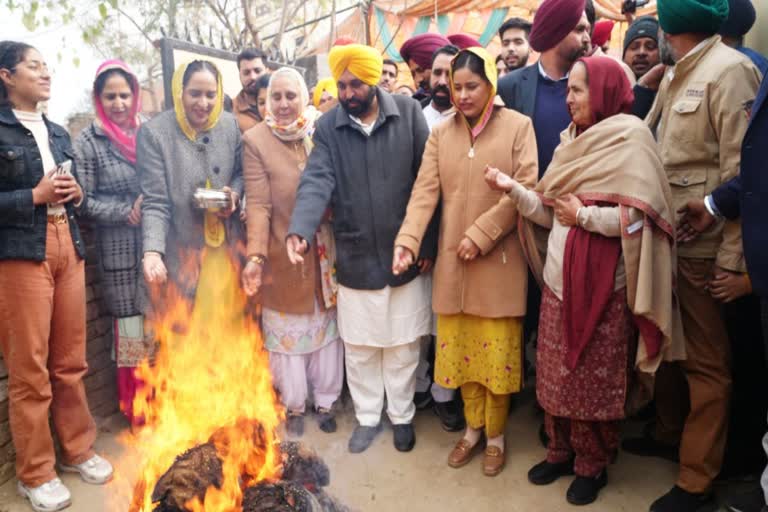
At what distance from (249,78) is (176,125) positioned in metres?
1.59

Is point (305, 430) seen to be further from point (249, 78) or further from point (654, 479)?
point (249, 78)

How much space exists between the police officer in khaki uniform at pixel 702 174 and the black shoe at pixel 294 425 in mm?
2347

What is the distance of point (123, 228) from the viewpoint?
3.65 meters

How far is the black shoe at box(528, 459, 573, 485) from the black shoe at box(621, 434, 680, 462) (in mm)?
527

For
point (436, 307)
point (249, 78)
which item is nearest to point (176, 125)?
point (249, 78)

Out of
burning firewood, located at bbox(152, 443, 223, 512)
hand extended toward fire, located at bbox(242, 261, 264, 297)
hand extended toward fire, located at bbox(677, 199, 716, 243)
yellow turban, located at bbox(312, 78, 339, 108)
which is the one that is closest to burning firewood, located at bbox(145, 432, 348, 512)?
burning firewood, located at bbox(152, 443, 223, 512)

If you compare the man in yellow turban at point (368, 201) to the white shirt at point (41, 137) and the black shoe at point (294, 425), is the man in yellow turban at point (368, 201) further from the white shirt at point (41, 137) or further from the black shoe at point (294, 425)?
the white shirt at point (41, 137)

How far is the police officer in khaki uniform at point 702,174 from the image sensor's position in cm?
257

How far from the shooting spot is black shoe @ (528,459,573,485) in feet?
10.5

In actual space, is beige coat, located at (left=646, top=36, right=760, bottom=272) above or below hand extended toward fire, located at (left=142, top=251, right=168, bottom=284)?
above

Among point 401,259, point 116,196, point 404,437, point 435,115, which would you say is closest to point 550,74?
point 435,115

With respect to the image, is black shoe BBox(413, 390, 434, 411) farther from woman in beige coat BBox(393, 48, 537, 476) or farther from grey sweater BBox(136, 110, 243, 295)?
grey sweater BBox(136, 110, 243, 295)

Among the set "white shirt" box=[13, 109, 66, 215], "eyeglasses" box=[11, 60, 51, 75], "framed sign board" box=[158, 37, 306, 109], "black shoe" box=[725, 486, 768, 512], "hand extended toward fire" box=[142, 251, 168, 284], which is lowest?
"black shoe" box=[725, 486, 768, 512]

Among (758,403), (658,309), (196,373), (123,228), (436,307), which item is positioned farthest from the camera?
(196,373)
